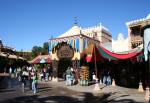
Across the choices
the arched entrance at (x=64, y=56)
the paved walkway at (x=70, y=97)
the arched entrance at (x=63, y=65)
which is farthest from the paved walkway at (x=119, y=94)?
the arched entrance at (x=63, y=65)

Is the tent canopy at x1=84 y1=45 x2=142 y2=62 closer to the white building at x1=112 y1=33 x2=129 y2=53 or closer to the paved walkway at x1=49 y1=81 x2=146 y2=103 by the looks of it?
the paved walkway at x1=49 y1=81 x2=146 y2=103

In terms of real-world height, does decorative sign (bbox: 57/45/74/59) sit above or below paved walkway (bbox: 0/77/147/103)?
above

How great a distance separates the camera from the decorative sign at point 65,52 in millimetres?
25531

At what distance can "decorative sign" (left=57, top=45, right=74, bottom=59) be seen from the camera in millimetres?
25531

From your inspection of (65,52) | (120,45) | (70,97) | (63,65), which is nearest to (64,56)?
(65,52)

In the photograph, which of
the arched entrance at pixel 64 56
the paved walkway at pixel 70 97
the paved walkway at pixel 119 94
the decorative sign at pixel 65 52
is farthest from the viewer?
the arched entrance at pixel 64 56

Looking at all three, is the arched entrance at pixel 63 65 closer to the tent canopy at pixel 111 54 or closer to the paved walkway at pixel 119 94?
the tent canopy at pixel 111 54

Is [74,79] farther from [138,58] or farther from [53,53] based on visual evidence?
[138,58]

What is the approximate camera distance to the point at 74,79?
24375 millimetres

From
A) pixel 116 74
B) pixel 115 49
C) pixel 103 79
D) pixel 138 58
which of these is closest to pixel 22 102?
pixel 138 58

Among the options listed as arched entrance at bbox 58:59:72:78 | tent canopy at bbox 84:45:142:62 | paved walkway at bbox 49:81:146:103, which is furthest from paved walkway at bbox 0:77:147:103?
arched entrance at bbox 58:59:72:78

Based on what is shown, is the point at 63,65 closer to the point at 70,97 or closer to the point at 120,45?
the point at 120,45

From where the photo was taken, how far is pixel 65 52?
2617 centimetres

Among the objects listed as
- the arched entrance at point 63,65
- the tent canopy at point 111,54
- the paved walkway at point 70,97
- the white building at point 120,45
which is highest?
the white building at point 120,45
